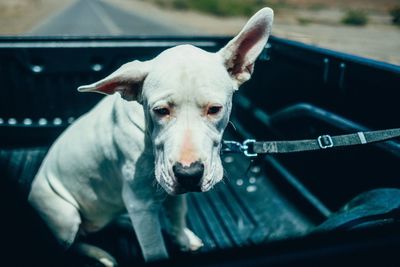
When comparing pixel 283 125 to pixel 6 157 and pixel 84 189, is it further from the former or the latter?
pixel 6 157

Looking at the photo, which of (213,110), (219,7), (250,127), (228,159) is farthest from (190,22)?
(213,110)

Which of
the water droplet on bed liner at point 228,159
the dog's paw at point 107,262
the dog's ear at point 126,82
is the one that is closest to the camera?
the dog's ear at point 126,82

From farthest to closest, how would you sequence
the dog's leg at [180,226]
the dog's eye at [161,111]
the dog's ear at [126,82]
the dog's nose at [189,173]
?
the dog's leg at [180,226] → the dog's ear at [126,82] → the dog's eye at [161,111] → the dog's nose at [189,173]

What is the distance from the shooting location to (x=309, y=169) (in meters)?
3.12

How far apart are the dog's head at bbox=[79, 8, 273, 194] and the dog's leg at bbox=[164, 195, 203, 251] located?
2.68ft

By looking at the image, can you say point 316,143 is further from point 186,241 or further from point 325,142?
point 186,241

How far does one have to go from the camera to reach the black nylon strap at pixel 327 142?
1.95 meters

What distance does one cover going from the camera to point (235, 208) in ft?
10.6

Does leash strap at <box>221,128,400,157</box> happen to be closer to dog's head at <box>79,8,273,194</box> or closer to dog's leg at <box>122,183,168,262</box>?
dog's head at <box>79,8,273,194</box>

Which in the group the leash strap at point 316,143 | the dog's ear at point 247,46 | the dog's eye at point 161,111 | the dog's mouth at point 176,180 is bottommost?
the dog's mouth at point 176,180

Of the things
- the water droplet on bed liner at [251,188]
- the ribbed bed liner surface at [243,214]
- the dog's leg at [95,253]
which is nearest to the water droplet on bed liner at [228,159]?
the ribbed bed liner surface at [243,214]

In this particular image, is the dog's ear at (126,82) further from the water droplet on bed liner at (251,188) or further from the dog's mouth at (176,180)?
the water droplet on bed liner at (251,188)

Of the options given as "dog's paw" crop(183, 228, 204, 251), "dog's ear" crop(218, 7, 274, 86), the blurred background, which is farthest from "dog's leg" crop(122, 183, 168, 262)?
the blurred background

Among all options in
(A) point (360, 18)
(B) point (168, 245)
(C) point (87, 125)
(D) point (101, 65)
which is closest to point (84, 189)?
(C) point (87, 125)
